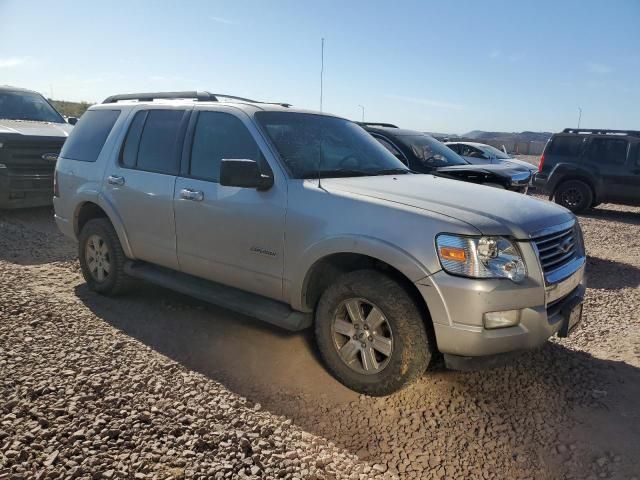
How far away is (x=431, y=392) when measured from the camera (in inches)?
136

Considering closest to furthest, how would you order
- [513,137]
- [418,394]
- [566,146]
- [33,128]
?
[418,394] → [33,128] → [566,146] → [513,137]

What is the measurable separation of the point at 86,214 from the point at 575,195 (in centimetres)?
1073

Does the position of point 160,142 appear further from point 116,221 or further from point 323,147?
point 323,147

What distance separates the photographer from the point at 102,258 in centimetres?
509

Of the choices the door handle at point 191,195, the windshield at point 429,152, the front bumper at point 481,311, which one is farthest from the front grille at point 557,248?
the windshield at point 429,152

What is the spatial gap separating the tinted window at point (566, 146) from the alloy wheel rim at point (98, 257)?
427 inches

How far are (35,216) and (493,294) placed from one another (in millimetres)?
8511

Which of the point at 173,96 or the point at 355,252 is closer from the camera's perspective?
the point at 355,252

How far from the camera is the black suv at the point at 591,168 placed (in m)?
11.5

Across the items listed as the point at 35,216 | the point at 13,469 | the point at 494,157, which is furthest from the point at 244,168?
the point at 494,157

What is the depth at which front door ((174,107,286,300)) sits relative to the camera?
368 centimetres

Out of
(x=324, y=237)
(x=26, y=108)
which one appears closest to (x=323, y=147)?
(x=324, y=237)

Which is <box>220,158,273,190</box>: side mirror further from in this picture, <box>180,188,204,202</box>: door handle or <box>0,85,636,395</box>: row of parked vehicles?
<box>180,188,204,202</box>: door handle

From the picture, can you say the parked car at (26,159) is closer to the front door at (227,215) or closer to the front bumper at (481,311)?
the front door at (227,215)
